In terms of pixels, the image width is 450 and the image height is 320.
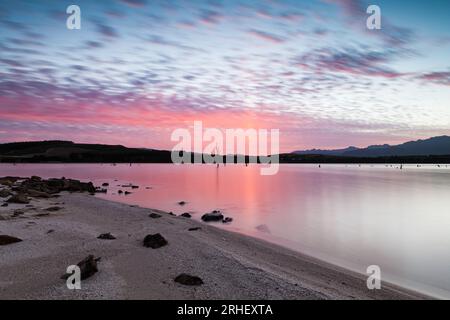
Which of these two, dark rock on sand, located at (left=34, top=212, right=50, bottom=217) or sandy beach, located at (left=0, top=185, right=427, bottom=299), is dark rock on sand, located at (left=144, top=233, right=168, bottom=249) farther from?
dark rock on sand, located at (left=34, top=212, right=50, bottom=217)

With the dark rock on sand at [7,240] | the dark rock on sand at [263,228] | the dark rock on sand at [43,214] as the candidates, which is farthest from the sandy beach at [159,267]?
the dark rock on sand at [263,228]

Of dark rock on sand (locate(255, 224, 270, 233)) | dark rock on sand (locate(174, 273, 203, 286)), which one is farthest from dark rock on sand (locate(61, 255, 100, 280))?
dark rock on sand (locate(255, 224, 270, 233))

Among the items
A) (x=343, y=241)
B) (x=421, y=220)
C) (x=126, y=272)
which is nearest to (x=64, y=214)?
(x=126, y=272)

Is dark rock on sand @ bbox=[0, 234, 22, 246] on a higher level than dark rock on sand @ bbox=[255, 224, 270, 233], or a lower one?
higher

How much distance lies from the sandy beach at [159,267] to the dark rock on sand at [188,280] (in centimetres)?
15

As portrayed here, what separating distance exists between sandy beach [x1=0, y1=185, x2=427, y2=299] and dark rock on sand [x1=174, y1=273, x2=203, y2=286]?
0.49 ft

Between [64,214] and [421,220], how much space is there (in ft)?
88.1

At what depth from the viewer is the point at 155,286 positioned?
8484mm

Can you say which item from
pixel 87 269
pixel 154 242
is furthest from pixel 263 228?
pixel 87 269

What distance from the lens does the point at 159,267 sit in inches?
393

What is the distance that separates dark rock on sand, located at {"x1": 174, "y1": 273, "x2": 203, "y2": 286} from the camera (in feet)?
28.6

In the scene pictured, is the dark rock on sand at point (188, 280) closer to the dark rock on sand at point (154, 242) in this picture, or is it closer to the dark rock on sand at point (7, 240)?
the dark rock on sand at point (154, 242)

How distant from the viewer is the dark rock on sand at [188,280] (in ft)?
28.6
